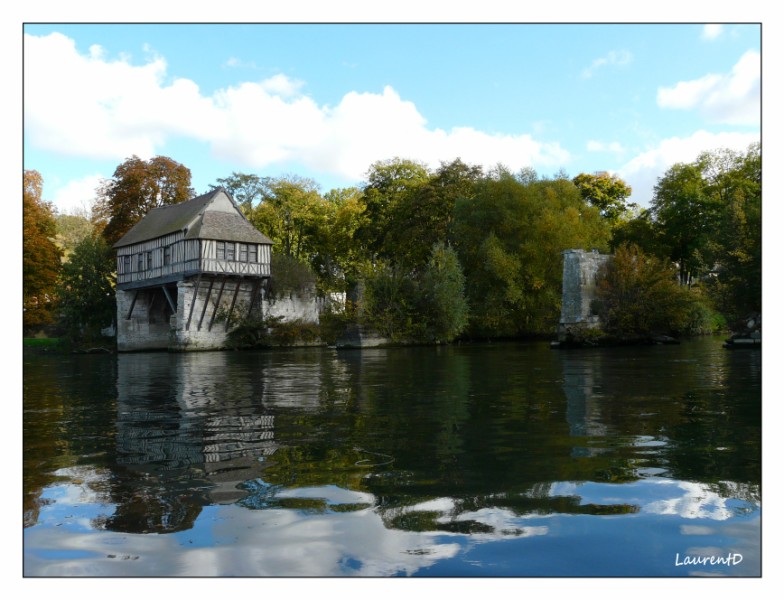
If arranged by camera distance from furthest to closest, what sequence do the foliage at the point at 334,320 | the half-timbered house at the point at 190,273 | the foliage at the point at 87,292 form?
the foliage at the point at 87,292
the foliage at the point at 334,320
the half-timbered house at the point at 190,273

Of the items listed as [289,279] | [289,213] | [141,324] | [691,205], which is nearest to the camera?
[289,279]

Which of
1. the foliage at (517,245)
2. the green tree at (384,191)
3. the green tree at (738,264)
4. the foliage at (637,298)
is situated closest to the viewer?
the green tree at (738,264)

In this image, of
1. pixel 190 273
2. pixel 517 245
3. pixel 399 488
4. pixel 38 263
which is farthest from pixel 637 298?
pixel 38 263

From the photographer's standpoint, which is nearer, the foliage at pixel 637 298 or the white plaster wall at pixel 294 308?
the foliage at pixel 637 298

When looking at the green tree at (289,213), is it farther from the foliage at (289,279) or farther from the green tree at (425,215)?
the foliage at (289,279)

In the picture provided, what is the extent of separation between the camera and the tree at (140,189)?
44438 mm

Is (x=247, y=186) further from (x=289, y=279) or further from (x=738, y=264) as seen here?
(x=738, y=264)

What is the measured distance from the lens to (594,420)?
722 cm

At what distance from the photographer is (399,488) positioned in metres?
4.35

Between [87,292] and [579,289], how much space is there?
1031 inches

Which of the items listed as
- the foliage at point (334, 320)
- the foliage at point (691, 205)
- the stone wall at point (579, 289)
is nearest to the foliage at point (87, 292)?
the foliage at point (334, 320)

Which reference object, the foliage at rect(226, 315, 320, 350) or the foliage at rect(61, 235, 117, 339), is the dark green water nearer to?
the foliage at rect(226, 315, 320, 350)
